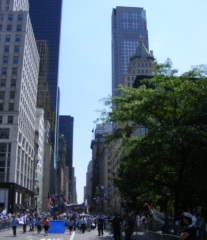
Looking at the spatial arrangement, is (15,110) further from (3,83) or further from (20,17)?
(20,17)

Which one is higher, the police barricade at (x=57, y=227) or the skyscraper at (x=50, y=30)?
the skyscraper at (x=50, y=30)

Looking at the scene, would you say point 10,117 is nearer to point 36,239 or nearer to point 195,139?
point 36,239

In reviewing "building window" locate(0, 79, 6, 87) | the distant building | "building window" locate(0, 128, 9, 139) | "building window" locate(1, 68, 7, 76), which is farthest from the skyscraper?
"building window" locate(0, 128, 9, 139)

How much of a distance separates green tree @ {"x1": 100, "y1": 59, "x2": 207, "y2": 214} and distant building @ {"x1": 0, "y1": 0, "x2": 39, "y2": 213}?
44.8 m

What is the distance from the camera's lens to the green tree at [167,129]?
20719mm

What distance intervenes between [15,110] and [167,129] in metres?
53.3

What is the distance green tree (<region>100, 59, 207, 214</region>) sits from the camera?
20.7 m

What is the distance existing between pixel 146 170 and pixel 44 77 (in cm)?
12728

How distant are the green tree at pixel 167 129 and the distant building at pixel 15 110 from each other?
147 feet

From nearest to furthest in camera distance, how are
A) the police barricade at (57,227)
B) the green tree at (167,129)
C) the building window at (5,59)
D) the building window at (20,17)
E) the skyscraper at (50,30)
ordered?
the green tree at (167,129) < the police barricade at (57,227) < the building window at (5,59) < the building window at (20,17) < the skyscraper at (50,30)

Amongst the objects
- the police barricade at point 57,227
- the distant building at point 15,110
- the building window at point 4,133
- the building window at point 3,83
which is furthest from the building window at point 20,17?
the police barricade at point 57,227

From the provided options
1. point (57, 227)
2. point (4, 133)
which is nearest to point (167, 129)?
point (57, 227)

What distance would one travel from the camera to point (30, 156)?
8431 centimetres

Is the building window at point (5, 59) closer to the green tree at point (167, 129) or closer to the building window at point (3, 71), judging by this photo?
the building window at point (3, 71)
